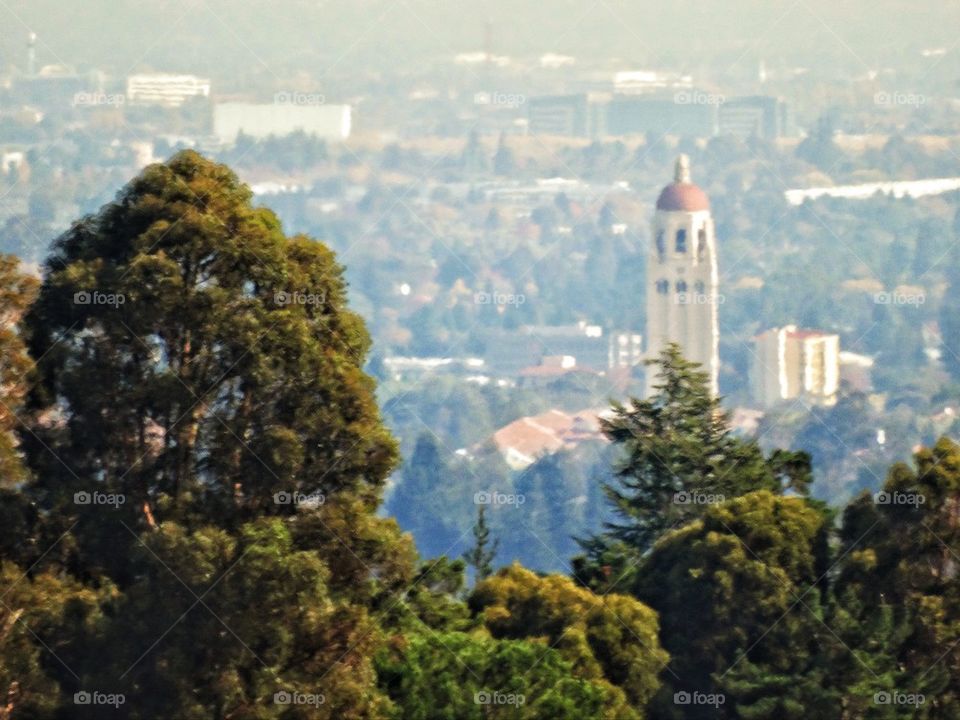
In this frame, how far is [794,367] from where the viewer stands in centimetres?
11888

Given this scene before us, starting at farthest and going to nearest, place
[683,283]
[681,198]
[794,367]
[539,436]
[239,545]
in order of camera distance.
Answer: [681,198] → [683,283] → [794,367] → [539,436] → [239,545]

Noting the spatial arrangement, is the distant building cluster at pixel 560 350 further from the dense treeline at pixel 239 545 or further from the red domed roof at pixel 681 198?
the dense treeline at pixel 239 545

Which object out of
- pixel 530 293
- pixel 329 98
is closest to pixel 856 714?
pixel 530 293

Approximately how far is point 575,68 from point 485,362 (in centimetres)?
4889

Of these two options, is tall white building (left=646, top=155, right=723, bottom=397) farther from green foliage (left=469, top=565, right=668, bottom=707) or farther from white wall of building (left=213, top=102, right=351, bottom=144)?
green foliage (left=469, top=565, right=668, bottom=707)

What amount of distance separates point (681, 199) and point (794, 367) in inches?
407

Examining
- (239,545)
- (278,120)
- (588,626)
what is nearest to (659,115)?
(278,120)

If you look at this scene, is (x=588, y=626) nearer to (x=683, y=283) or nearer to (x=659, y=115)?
(x=683, y=283)

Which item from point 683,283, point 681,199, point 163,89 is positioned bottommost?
point 683,283

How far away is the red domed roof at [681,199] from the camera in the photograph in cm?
12325

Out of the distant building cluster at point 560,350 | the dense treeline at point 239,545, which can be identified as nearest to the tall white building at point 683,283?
the distant building cluster at point 560,350

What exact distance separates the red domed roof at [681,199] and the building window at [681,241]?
7.99 ft

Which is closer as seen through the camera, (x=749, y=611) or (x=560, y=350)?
(x=749, y=611)

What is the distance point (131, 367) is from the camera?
18.3 metres
